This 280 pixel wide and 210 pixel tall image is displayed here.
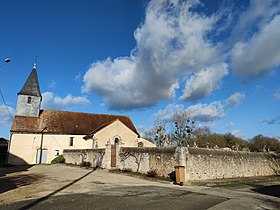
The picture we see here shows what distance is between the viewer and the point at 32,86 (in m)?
34.7

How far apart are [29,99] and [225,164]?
29.6m

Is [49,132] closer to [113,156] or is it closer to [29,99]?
[29,99]

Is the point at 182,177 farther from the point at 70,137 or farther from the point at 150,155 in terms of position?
the point at 70,137

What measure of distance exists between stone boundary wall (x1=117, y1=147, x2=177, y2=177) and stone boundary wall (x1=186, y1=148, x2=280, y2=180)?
4.10ft

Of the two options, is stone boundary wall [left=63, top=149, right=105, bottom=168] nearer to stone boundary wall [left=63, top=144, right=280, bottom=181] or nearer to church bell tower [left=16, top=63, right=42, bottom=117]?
stone boundary wall [left=63, top=144, right=280, bottom=181]

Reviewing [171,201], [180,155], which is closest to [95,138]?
[180,155]

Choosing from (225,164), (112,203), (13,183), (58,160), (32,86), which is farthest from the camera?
(32,86)

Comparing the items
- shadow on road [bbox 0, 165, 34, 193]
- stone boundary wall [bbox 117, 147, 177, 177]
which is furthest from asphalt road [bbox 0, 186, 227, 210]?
stone boundary wall [bbox 117, 147, 177, 177]

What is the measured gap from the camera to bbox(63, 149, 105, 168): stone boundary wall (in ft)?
67.9

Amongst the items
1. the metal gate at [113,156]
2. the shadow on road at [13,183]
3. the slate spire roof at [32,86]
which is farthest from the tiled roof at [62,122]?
the shadow on road at [13,183]

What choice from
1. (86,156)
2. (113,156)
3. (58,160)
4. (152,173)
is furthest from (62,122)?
(152,173)

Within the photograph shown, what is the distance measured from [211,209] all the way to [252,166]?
13.7 m

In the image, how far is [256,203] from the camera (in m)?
7.53

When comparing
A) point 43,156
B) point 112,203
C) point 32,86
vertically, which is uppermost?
point 32,86
